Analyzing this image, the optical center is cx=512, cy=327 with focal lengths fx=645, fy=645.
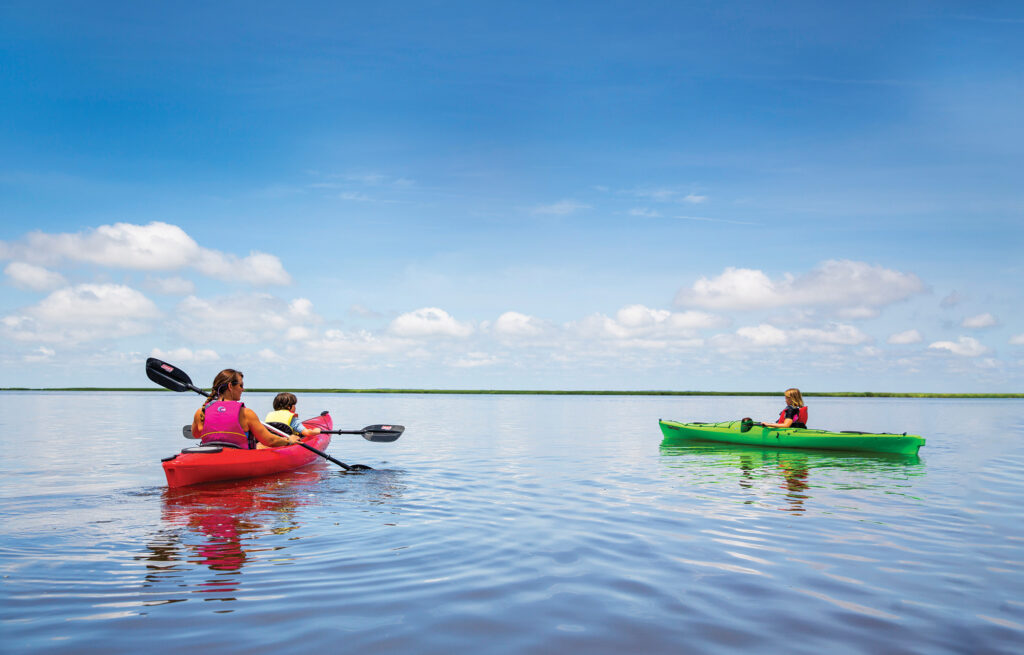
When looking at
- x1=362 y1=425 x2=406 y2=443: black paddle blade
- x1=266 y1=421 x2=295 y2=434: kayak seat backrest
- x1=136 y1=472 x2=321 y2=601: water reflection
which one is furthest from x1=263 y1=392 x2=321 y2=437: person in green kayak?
x1=136 y1=472 x2=321 y2=601: water reflection

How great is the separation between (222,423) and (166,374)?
3190 mm

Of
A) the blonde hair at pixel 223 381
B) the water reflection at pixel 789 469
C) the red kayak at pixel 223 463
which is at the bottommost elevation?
the water reflection at pixel 789 469

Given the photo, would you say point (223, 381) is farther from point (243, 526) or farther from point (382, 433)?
point (382, 433)

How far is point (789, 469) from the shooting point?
1719 cm

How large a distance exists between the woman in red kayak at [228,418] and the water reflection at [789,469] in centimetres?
983

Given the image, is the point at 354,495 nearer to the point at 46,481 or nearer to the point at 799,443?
the point at 46,481

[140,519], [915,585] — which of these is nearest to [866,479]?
[915,585]

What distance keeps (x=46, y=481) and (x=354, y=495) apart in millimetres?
7434

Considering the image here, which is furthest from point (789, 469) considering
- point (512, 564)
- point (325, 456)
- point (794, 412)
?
point (512, 564)

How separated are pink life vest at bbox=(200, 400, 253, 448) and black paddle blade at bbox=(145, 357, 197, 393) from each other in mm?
2636

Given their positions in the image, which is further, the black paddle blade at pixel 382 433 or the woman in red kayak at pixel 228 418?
the black paddle blade at pixel 382 433

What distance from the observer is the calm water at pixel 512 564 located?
5.03 meters

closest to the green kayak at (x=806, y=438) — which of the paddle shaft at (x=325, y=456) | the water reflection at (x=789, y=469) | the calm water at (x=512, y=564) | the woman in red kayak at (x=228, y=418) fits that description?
the water reflection at (x=789, y=469)

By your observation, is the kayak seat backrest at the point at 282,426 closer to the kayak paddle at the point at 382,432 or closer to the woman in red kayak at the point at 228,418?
the kayak paddle at the point at 382,432
